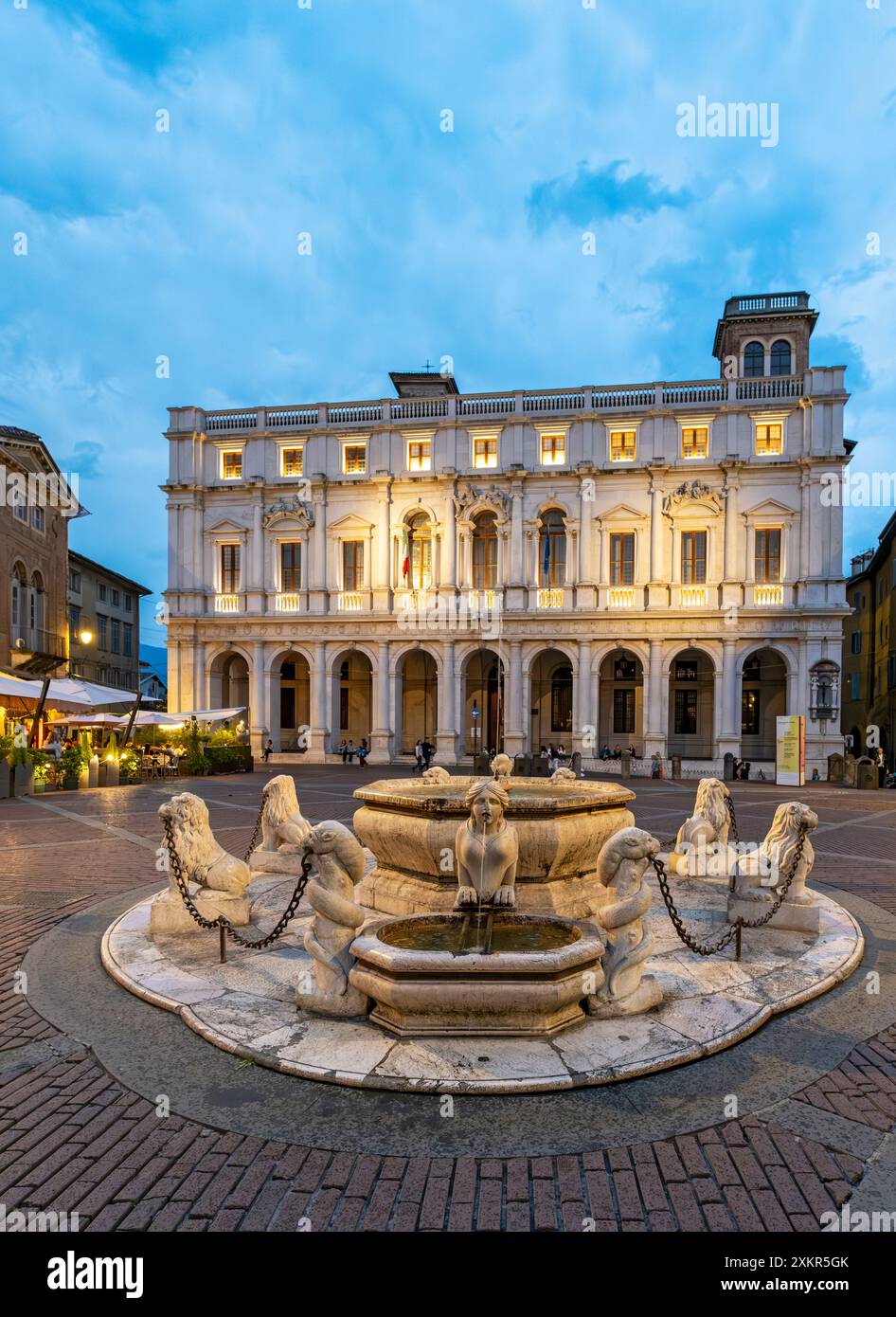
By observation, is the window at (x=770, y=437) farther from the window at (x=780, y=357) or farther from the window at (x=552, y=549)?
the window at (x=552, y=549)

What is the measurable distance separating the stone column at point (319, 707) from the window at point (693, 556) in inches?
653

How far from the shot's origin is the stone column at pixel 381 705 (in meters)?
31.3

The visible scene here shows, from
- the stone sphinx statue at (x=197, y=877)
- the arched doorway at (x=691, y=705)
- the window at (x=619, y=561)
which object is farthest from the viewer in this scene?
the arched doorway at (x=691, y=705)

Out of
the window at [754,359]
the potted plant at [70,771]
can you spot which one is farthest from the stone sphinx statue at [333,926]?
the window at [754,359]

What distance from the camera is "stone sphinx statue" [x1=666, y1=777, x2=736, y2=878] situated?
Answer: 8867mm

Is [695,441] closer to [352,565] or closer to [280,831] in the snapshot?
[352,565]

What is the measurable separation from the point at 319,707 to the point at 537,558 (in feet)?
40.0

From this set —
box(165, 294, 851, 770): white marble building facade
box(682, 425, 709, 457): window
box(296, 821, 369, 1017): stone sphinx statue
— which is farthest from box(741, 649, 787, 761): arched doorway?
box(296, 821, 369, 1017): stone sphinx statue

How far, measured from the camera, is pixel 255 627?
32.4m

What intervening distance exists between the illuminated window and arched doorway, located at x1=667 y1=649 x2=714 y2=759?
17309mm

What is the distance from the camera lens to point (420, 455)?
105ft
